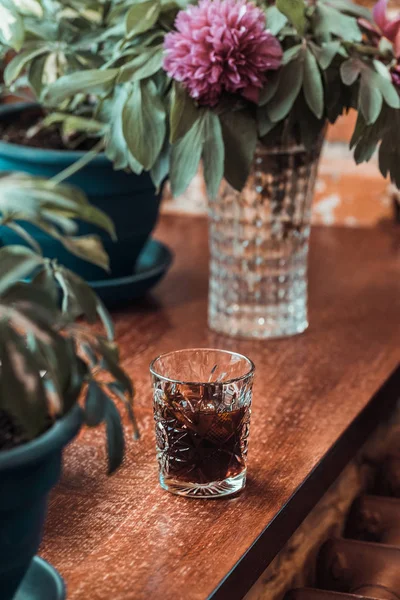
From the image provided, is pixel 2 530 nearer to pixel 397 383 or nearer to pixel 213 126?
pixel 213 126

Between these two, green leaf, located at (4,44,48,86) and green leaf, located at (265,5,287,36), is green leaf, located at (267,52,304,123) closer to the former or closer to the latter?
green leaf, located at (265,5,287,36)

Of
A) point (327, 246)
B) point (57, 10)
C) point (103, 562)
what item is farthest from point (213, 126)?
point (327, 246)

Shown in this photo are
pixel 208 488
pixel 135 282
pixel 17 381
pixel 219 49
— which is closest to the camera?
pixel 17 381

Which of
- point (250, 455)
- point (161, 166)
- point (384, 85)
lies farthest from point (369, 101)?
point (250, 455)

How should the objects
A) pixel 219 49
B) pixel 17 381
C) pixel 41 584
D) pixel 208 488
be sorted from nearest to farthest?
pixel 17 381
pixel 41 584
pixel 208 488
pixel 219 49

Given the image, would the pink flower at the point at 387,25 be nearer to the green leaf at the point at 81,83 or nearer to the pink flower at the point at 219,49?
the pink flower at the point at 219,49

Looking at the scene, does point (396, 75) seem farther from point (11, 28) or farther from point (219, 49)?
point (11, 28)

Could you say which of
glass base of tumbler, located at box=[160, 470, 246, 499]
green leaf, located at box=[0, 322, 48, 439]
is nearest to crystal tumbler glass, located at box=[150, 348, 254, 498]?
glass base of tumbler, located at box=[160, 470, 246, 499]
